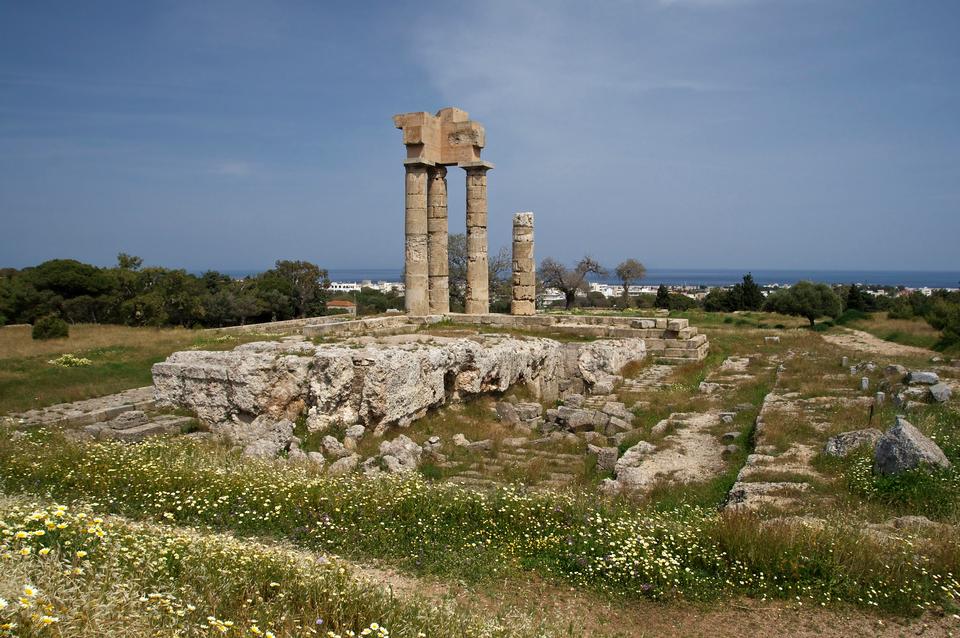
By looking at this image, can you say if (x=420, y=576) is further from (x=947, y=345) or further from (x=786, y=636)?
(x=947, y=345)

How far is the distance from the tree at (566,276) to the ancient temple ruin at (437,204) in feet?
78.2

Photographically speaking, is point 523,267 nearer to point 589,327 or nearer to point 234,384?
point 589,327

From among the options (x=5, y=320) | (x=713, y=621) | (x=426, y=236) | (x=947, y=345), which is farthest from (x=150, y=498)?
(x=5, y=320)

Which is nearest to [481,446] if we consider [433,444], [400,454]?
[433,444]

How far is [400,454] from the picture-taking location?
1045 centimetres

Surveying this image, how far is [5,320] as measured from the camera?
35.7 metres

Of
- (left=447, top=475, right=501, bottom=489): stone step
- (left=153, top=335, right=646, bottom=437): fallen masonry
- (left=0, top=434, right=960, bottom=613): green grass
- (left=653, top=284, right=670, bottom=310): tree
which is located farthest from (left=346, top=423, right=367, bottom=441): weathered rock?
(left=653, top=284, right=670, bottom=310): tree

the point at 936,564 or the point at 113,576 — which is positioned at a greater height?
the point at 113,576

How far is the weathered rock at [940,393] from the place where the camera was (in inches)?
476

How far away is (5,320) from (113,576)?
38.4 metres

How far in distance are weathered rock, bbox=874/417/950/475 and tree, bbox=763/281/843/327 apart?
3135cm

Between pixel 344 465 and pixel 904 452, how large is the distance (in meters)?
6.96

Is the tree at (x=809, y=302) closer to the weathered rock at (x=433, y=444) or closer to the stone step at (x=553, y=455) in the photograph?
the stone step at (x=553, y=455)

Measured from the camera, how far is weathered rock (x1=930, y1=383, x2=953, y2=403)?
1210cm
